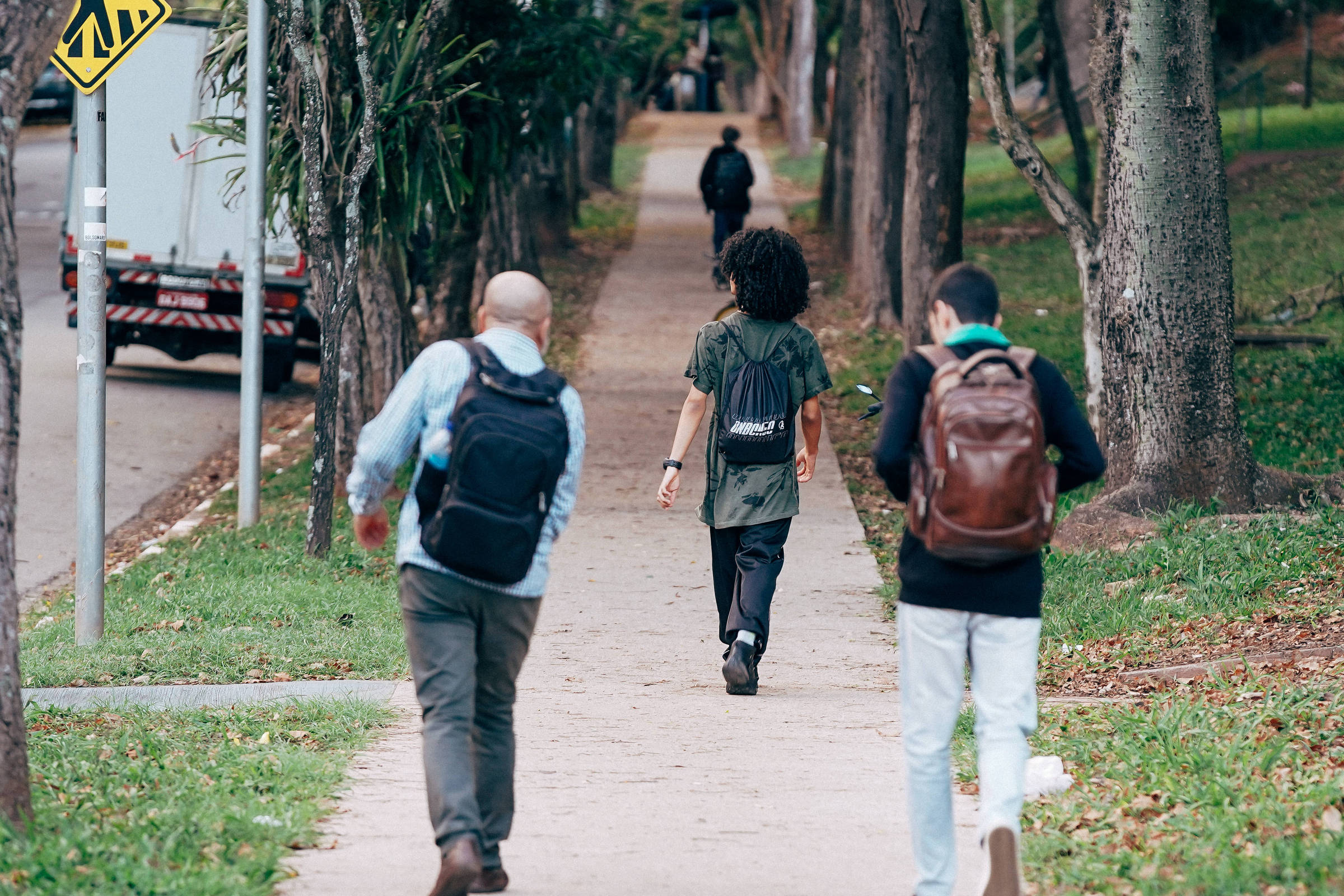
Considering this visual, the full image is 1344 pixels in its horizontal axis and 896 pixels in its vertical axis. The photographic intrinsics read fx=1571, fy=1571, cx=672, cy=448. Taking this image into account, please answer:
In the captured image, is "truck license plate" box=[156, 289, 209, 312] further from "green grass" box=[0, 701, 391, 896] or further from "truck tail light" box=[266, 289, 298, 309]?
"green grass" box=[0, 701, 391, 896]

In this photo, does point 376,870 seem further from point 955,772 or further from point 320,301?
point 320,301

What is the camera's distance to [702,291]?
70.7 feet

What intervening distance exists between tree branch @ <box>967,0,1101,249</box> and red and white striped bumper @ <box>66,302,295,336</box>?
308 inches

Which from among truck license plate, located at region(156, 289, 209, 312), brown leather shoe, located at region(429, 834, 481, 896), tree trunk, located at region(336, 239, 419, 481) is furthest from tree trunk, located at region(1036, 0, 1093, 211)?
brown leather shoe, located at region(429, 834, 481, 896)

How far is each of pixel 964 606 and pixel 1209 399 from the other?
5108mm

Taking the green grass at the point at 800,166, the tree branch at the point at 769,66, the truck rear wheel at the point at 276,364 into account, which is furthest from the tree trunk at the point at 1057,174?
the tree branch at the point at 769,66

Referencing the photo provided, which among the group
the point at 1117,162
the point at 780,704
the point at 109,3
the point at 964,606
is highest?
the point at 109,3

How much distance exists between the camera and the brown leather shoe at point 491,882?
4.04m

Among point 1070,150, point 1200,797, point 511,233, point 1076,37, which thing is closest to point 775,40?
point 1076,37

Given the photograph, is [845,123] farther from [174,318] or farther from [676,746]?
[676,746]

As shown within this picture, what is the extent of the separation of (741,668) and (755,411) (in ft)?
3.30

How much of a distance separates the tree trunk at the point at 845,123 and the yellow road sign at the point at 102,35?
15082mm

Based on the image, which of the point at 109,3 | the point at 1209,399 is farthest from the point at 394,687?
the point at 1209,399

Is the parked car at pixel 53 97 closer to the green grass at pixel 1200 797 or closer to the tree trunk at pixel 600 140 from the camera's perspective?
the tree trunk at pixel 600 140
